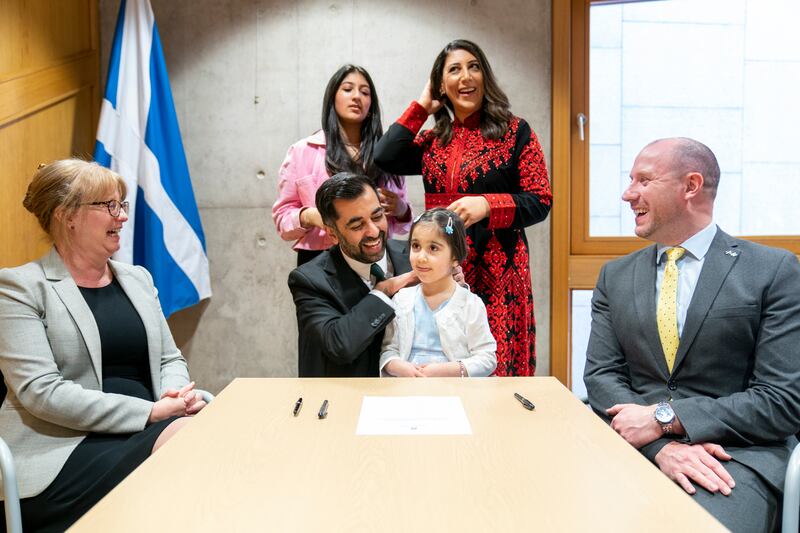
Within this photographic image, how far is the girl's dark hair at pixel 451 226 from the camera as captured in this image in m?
2.13

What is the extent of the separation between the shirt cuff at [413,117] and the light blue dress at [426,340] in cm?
80

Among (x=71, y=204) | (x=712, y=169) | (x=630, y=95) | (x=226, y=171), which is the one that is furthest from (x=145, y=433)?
(x=630, y=95)

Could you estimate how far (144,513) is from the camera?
1.03m

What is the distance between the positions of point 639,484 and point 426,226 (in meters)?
1.17

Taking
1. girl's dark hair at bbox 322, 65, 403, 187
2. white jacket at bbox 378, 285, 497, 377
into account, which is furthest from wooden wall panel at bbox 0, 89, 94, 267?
white jacket at bbox 378, 285, 497, 377

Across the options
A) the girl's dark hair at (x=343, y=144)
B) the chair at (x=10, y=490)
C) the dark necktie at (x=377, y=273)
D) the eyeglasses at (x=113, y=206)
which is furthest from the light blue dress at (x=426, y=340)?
the chair at (x=10, y=490)

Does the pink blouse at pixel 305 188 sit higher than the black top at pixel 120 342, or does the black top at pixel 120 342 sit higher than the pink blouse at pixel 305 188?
the pink blouse at pixel 305 188

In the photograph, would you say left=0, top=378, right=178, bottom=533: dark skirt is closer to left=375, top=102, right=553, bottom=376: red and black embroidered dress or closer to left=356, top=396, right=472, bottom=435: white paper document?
left=356, top=396, right=472, bottom=435: white paper document

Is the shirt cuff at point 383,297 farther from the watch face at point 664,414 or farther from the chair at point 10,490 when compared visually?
the chair at point 10,490

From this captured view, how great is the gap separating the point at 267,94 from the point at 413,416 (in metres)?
2.93

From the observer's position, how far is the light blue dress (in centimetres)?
213

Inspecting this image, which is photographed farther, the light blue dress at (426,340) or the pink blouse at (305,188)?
the pink blouse at (305,188)

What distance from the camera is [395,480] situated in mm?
1151

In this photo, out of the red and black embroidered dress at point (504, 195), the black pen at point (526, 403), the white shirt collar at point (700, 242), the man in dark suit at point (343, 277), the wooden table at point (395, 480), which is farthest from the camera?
the red and black embroidered dress at point (504, 195)
